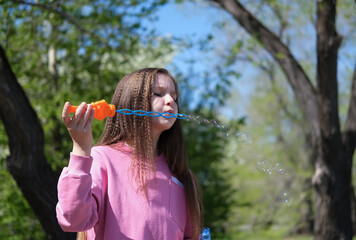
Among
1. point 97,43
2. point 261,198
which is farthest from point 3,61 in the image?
point 261,198

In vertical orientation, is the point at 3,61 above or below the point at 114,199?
above

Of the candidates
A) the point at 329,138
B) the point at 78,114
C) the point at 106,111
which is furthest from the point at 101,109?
the point at 329,138

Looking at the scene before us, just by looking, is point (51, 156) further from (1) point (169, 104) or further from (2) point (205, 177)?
(1) point (169, 104)

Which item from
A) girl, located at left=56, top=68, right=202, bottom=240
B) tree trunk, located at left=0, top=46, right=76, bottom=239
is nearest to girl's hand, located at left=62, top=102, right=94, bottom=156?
girl, located at left=56, top=68, right=202, bottom=240

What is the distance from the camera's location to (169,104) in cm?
170

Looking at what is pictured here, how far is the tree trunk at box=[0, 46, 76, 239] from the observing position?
9.93 feet

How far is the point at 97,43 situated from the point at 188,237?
507cm

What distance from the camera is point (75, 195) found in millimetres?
1328

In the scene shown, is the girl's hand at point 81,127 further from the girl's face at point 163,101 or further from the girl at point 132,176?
the girl's face at point 163,101

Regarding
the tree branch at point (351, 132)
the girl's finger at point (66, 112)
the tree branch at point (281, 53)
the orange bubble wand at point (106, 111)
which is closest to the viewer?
the girl's finger at point (66, 112)

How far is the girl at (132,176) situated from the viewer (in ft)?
4.44

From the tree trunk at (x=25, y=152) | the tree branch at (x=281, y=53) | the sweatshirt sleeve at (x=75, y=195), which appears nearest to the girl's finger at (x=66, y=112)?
the sweatshirt sleeve at (x=75, y=195)

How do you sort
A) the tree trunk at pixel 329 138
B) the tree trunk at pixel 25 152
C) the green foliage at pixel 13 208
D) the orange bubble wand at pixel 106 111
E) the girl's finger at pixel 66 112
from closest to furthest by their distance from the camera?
1. the girl's finger at pixel 66 112
2. the orange bubble wand at pixel 106 111
3. the tree trunk at pixel 25 152
4. the tree trunk at pixel 329 138
5. the green foliage at pixel 13 208

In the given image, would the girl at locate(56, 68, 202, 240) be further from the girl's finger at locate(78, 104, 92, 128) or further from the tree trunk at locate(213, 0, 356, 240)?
the tree trunk at locate(213, 0, 356, 240)
